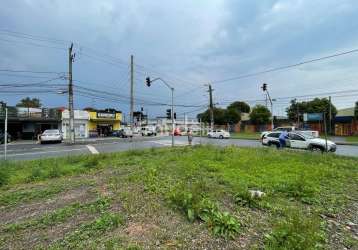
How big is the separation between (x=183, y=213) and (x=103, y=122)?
181ft

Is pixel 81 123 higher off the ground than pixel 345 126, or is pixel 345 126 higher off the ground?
pixel 81 123

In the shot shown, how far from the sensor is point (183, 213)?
18.1 feet

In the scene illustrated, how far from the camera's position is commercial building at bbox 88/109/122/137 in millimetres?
55500

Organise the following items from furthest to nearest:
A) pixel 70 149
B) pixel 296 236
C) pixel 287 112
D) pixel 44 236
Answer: pixel 287 112
pixel 70 149
pixel 44 236
pixel 296 236

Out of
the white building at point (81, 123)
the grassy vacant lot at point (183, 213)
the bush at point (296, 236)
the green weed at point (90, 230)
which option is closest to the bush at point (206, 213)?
the grassy vacant lot at point (183, 213)

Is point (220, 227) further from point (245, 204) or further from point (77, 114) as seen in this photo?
point (77, 114)

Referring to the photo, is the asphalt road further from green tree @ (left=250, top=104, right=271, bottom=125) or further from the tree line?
green tree @ (left=250, top=104, right=271, bottom=125)

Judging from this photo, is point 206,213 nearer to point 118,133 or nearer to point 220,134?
point 220,134

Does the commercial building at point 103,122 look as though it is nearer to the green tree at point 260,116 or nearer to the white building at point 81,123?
the white building at point 81,123

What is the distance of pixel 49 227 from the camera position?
5.23m

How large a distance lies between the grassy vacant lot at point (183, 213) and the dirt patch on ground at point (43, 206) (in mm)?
24

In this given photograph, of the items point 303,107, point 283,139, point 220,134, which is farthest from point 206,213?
point 303,107

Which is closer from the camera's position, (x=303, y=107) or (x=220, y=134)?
(x=220, y=134)

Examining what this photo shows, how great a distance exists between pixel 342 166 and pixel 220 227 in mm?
9555
